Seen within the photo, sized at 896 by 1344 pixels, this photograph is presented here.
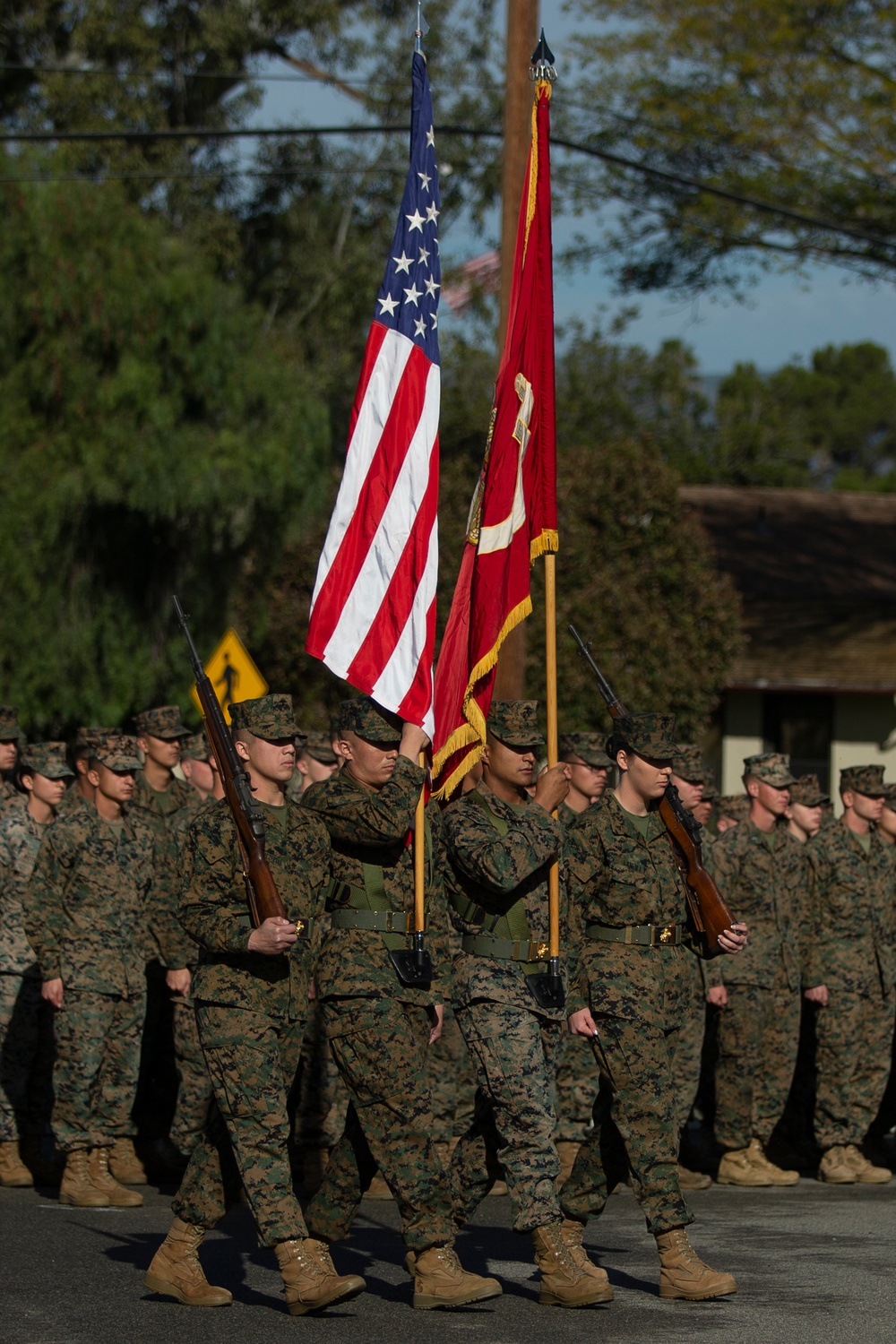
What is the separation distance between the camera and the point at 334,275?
35156 mm

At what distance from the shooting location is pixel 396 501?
8406mm

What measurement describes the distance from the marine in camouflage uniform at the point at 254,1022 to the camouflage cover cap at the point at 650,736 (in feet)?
4.64

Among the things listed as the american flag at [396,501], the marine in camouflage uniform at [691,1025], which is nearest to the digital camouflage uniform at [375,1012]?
the american flag at [396,501]

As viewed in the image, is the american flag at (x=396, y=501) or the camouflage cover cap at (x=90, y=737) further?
the camouflage cover cap at (x=90, y=737)

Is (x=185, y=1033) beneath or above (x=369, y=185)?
beneath

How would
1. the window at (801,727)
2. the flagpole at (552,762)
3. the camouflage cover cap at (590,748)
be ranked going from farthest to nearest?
1. the window at (801,727)
2. the camouflage cover cap at (590,748)
3. the flagpole at (552,762)

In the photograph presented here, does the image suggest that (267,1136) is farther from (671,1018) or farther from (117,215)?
(117,215)

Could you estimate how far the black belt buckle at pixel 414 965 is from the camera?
7215 millimetres

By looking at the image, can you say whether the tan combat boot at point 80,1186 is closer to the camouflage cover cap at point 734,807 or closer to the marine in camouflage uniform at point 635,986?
the marine in camouflage uniform at point 635,986

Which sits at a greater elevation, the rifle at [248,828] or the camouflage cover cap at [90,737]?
the camouflage cover cap at [90,737]

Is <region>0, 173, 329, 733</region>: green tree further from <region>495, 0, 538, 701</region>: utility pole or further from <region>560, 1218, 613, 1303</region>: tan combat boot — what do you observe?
<region>560, 1218, 613, 1303</region>: tan combat boot

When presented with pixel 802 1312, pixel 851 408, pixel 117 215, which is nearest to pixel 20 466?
pixel 117 215

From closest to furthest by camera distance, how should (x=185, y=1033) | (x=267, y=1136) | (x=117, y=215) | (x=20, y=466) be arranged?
(x=267, y=1136)
(x=185, y=1033)
(x=20, y=466)
(x=117, y=215)

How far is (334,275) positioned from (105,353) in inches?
535
